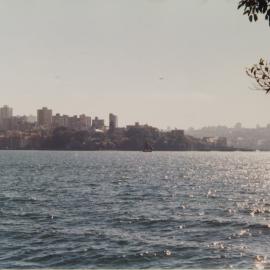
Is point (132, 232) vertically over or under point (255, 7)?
under

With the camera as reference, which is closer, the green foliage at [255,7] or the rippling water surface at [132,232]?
the green foliage at [255,7]

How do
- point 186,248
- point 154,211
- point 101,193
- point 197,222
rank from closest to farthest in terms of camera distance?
point 186,248 < point 197,222 < point 154,211 < point 101,193

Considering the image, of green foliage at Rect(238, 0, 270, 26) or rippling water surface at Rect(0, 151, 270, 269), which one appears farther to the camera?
rippling water surface at Rect(0, 151, 270, 269)

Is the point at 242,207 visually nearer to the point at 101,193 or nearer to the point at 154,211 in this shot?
the point at 154,211

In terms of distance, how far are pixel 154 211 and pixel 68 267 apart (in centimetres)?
2570

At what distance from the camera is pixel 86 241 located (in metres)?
38.8

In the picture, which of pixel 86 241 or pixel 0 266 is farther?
pixel 86 241

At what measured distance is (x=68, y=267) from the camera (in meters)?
32.2

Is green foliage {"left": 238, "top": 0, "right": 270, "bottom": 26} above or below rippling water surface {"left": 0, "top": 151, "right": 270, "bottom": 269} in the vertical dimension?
above

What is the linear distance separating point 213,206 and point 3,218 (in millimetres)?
26888

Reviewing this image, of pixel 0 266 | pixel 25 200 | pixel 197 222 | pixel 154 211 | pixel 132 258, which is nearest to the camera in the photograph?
pixel 0 266

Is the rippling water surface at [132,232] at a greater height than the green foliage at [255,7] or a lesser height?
lesser

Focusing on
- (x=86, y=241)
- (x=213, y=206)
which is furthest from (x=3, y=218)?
(x=213, y=206)

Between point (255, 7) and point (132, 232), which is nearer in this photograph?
point (255, 7)
